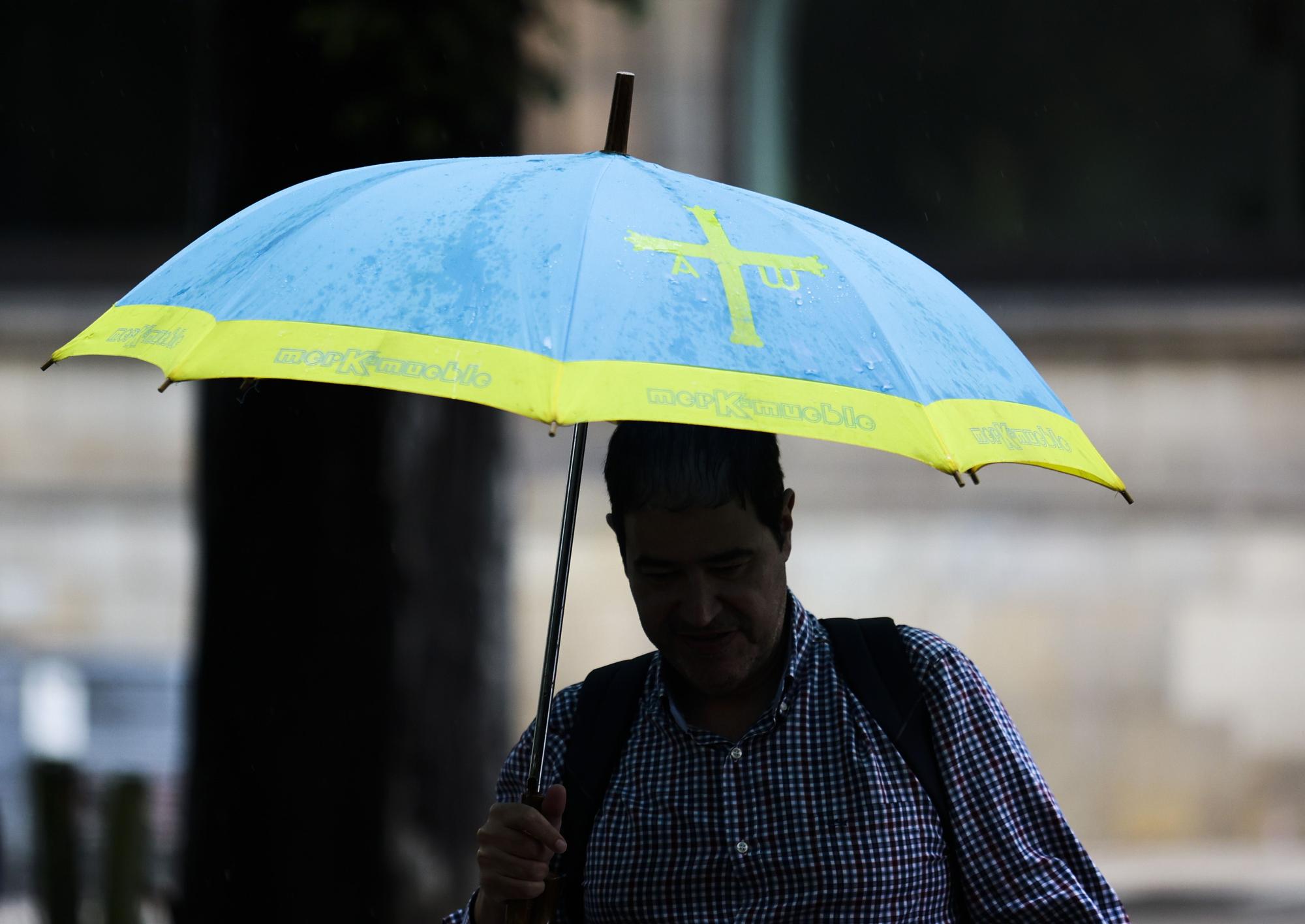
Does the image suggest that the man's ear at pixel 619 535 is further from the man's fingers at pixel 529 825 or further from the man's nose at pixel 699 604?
the man's fingers at pixel 529 825

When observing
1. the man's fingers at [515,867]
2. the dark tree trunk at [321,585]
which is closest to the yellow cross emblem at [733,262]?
the man's fingers at [515,867]

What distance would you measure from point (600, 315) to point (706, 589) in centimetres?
58

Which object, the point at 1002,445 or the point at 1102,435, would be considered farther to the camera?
the point at 1102,435

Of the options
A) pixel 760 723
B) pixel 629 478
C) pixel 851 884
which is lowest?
pixel 851 884

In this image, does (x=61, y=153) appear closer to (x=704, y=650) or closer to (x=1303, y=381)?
(x=1303, y=381)

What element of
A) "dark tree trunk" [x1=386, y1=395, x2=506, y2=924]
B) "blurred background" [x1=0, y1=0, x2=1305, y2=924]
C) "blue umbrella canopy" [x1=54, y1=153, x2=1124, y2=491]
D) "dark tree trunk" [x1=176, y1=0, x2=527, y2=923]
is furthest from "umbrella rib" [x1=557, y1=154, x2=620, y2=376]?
"blurred background" [x1=0, y1=0, x2=1305, y2=924]

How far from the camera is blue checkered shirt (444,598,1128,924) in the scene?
7.77ft

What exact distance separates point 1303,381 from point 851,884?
7838 millimetres

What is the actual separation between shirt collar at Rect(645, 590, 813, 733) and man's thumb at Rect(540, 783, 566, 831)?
0.22 m

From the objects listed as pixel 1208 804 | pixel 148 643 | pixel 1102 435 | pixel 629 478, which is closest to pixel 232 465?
pixel 629 478

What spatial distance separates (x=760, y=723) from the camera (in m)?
2.47

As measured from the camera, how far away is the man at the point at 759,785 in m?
2.37

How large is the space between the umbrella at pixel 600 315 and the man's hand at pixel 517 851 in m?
0.13

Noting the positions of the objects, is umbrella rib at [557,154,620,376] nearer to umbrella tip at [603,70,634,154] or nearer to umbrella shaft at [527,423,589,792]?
umbrella tip at [603,70,634,154]
